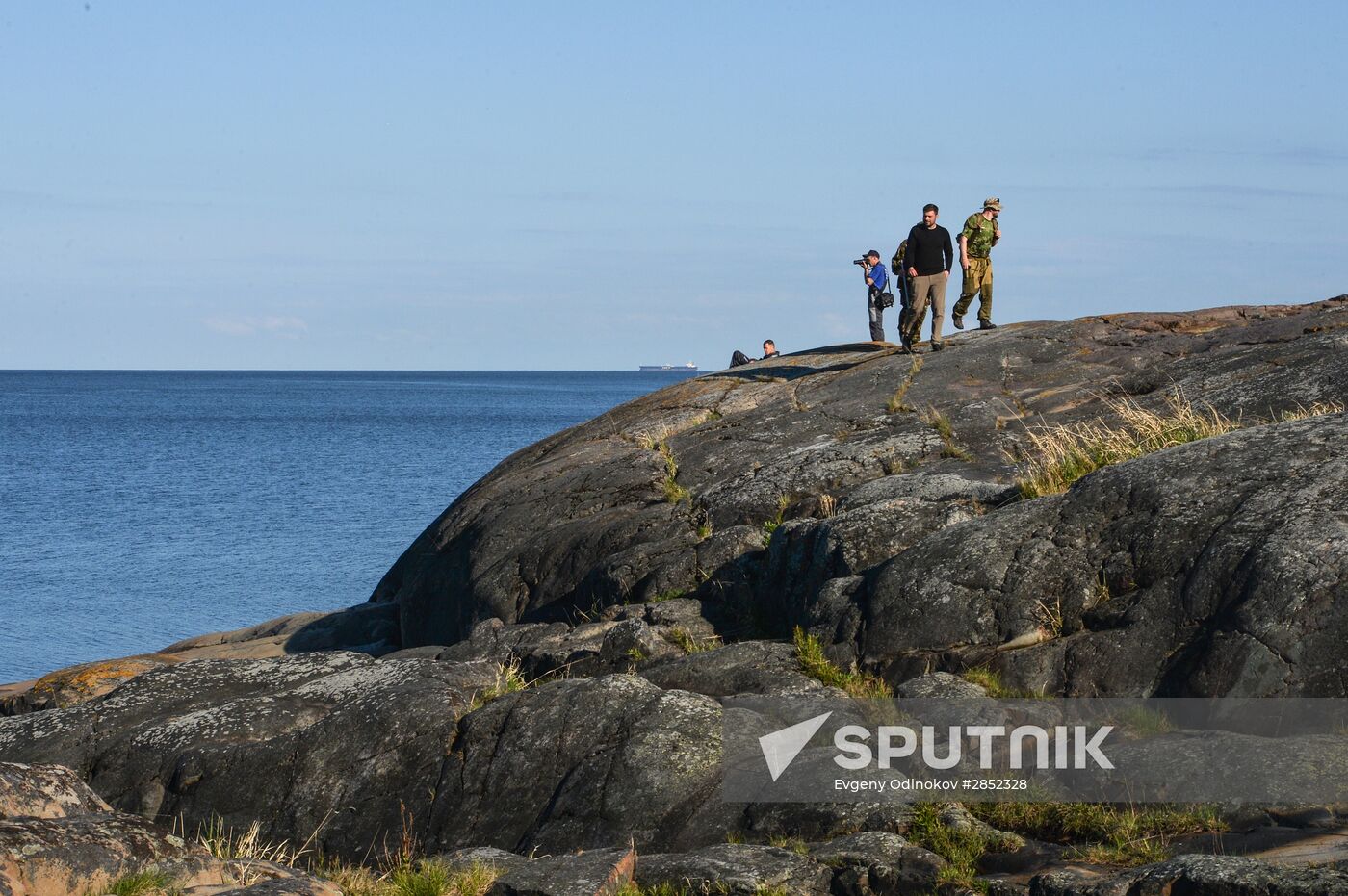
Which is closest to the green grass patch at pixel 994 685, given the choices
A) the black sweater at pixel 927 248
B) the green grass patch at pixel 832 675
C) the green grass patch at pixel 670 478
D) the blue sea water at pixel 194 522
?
the green grass patch at pixel 832 675

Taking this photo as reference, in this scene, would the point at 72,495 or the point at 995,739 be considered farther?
the point at 72,495

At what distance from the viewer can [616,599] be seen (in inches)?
663

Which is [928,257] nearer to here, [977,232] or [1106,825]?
[977,232]

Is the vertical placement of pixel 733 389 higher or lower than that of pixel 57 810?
higher

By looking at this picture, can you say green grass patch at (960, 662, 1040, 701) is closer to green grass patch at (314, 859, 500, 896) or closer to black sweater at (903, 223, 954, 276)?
green grass patch at (314, 859, 500, 896)

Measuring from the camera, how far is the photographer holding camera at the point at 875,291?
28938 mm

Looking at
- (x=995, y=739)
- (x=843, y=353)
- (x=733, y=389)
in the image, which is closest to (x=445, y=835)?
(x=995, y=739)

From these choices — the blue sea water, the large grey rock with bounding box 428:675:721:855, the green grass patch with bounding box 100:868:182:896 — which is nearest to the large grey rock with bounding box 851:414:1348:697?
the large grey rock with bounding box 428:675:721:855

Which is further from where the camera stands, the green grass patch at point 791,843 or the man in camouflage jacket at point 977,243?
the man in camouflage jacket at point 977,243

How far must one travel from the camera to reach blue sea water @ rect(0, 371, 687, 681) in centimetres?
3488

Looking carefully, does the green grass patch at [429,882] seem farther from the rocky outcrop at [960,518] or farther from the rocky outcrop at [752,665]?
the rocky outcrop at [960,518]

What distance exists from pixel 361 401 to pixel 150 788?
620 feet

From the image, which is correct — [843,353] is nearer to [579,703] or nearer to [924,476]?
[924,476]

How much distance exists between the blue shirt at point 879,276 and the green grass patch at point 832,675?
708 inches
